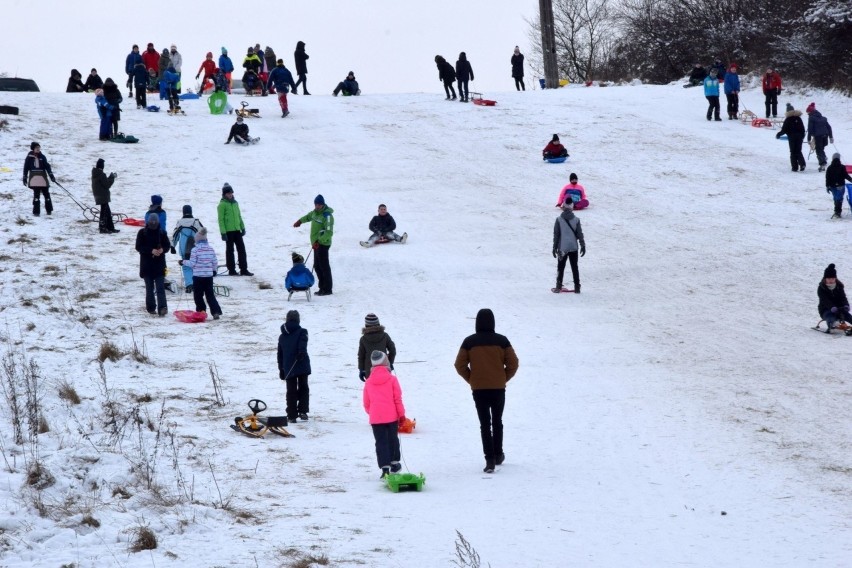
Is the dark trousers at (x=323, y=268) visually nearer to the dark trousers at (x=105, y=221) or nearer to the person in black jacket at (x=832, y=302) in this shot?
the dark trousers at (x=105, y=221)

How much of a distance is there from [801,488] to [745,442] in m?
1.43

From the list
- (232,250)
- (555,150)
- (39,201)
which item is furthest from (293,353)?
(555,150)

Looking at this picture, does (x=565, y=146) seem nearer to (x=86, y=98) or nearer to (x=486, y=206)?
(x=486, y=206)

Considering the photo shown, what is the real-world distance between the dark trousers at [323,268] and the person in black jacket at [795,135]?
521 inches

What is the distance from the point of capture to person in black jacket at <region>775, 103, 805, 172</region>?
83.4ft

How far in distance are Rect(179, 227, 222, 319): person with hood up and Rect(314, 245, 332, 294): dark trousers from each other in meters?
2.51

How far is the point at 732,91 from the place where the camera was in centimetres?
3123

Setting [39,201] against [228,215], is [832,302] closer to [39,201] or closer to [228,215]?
[228,215]

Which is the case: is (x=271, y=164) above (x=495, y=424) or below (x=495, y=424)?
above

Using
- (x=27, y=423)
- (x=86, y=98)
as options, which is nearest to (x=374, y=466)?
(x=27, y=423)

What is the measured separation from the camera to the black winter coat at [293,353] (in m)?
11.3

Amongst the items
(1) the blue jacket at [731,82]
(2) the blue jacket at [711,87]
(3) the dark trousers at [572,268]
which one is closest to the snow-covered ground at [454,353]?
(3) the dark trousers at [572,268]

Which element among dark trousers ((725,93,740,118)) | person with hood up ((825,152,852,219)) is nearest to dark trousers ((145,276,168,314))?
person with hood up ((825,152,852,219))

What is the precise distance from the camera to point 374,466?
33.0 feet
